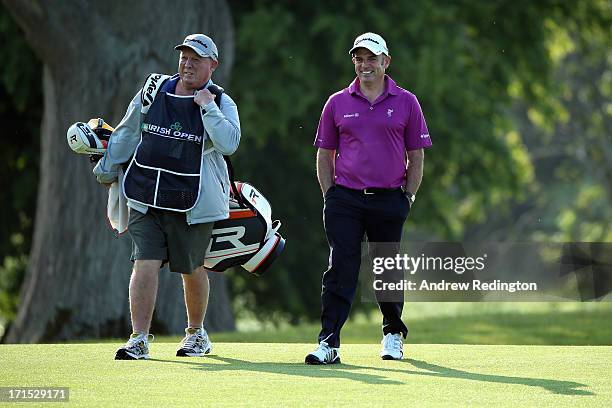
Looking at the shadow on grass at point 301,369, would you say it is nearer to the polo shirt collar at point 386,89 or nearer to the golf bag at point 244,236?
the golf bag at point 244,236

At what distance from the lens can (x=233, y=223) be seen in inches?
316

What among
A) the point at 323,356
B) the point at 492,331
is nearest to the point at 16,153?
the point at 492,331

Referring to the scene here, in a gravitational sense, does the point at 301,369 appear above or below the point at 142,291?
below

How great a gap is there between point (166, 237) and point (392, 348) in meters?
1.50

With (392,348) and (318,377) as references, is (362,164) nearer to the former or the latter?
(392,348)

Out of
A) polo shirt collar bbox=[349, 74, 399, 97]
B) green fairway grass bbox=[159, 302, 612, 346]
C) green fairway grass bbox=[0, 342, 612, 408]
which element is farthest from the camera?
green fairway grass bbox=[159, 302, 612, 346]

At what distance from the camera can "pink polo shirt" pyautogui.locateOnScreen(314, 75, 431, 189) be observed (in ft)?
25.4

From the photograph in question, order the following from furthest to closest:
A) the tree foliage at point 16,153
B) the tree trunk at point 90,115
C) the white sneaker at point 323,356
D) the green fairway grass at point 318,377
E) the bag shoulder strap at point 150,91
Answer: the tree foliage at point 16,153 < the tree trunk at point 90,115 < the bag shoulder strap at point 150,91 < the white sneaker at point 323,356 < the green fairway grass at point 318,377

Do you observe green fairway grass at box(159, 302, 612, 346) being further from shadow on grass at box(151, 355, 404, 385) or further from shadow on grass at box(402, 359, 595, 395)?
shadow on grass at box(402, 359, 595, 395)

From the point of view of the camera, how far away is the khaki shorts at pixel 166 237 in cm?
772

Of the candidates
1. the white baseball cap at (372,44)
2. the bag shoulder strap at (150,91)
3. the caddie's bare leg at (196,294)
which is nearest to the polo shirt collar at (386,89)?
the white baseball cap at (372,44)

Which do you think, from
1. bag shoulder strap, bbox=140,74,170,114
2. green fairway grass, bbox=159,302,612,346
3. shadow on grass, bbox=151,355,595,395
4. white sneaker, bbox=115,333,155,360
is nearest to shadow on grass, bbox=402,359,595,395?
shadow on grass, bbox=151,355,595,395

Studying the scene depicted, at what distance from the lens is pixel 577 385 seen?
6449 millimetres

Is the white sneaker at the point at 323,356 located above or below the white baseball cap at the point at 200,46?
below
